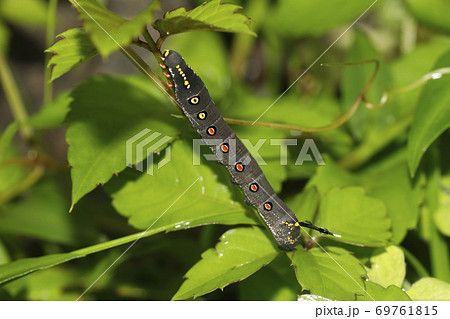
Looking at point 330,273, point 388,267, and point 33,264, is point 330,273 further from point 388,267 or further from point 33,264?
point 33,264

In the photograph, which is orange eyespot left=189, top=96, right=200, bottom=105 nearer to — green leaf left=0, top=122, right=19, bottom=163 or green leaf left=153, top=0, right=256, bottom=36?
green leaf left=153, top=0, right=256, bottom=36

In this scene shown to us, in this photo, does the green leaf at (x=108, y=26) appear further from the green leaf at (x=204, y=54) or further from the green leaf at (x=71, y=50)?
the green leaf at (x=204, y=54)

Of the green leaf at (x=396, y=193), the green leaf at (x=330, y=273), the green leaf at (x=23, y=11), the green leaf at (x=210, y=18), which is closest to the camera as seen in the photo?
the green leaf at (x=210, y=18)

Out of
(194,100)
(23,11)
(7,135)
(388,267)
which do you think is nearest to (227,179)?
(194,100)

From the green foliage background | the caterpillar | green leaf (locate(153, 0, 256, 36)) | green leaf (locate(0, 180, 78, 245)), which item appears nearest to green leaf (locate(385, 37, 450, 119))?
the green foliage background

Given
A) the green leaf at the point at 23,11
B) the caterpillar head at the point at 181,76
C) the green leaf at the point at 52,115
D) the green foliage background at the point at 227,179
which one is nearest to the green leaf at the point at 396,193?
the green foliage background at the point at 227,179

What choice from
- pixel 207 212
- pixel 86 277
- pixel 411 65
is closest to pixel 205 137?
pixel 207 212

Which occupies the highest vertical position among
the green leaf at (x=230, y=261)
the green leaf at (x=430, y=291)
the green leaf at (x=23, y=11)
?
the green leaf at (x=23, y=11)
